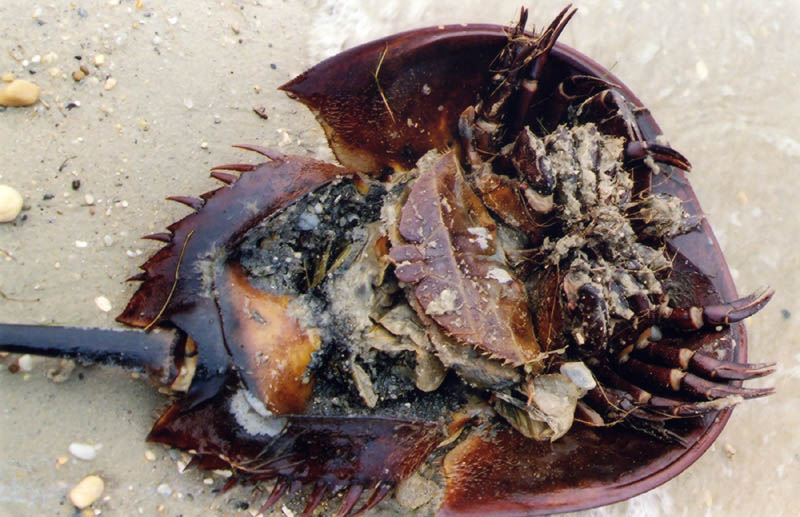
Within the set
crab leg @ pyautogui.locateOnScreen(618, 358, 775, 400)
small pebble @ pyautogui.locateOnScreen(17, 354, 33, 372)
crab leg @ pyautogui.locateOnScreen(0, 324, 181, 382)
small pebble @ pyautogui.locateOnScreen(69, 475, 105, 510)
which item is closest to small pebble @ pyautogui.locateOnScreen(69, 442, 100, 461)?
small pebble @ pyautogui.locateOnScreen(69, 475, 105, 510)

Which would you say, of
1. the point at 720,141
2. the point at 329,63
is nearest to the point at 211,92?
the point at 329,63

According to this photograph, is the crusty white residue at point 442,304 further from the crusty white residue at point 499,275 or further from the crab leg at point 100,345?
the crab leg at point 100,345

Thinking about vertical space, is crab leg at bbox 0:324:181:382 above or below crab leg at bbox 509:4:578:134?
below

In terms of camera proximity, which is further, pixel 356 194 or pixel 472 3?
pixel 472 3

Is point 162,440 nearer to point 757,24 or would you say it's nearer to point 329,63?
point 329,63

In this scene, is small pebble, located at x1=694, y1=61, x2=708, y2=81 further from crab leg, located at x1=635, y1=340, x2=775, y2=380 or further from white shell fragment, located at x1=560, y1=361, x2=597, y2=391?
white shell fragment, located at x1=560, y1=361, x2=597, y2=391

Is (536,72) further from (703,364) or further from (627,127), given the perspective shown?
(703,364)
